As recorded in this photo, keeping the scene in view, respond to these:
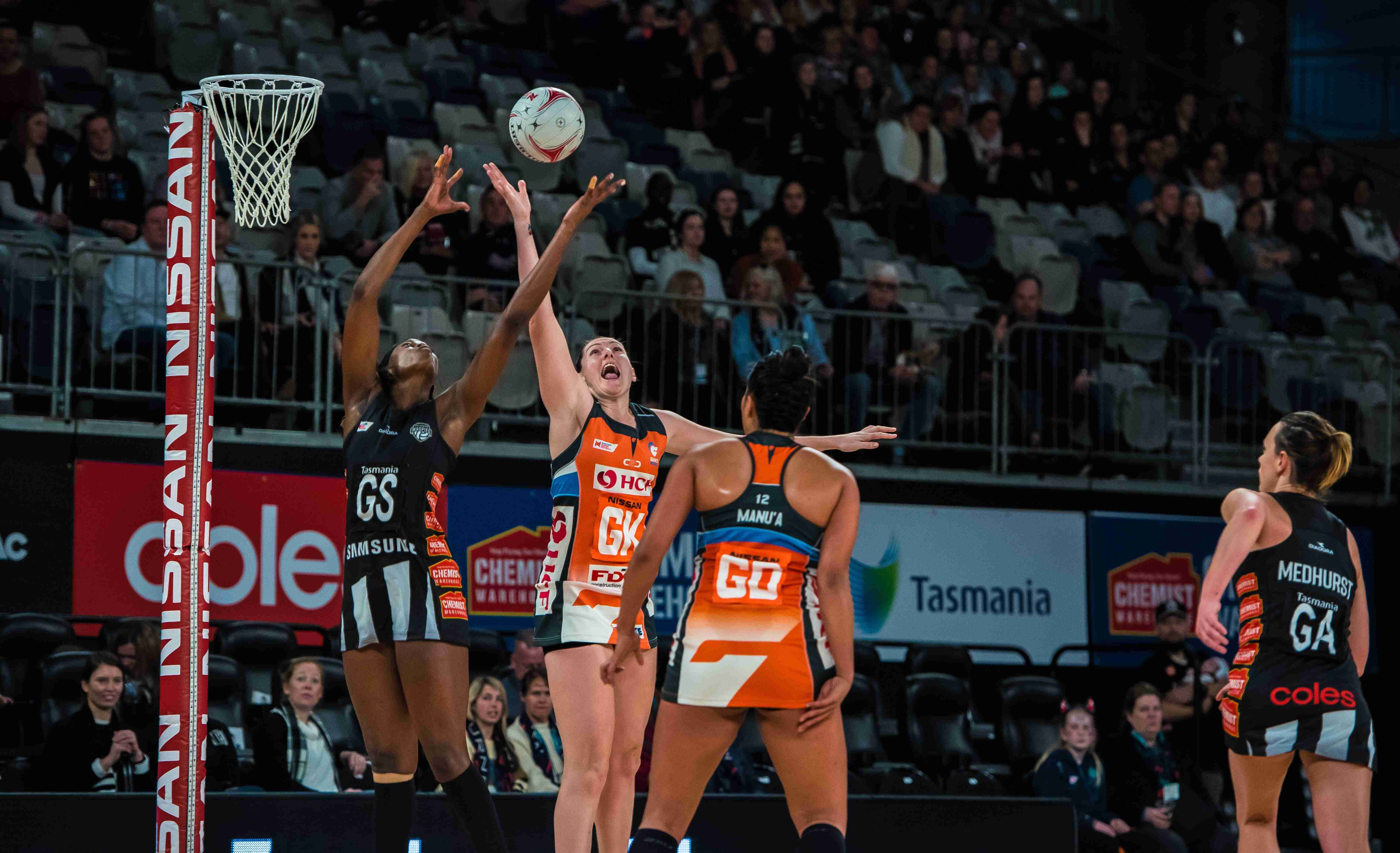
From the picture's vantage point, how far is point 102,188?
468 inches

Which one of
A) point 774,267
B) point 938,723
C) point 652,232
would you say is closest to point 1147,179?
point 774,267

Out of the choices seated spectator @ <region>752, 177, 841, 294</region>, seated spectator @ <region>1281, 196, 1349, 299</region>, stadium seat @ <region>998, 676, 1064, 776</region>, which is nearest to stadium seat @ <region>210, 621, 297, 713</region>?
stadium seat @ <region>998, 676, 1064, 776</region>

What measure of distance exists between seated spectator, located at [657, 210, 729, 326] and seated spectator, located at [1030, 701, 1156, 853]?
14.3 ft

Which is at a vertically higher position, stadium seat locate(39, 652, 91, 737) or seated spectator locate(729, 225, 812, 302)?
seated spectator locate(729, 225, 812, 302)

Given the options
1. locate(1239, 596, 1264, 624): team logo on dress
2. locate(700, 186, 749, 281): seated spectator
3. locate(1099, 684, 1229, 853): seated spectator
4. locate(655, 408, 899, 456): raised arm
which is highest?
locate(700, 186, 749, 281): seated spectator

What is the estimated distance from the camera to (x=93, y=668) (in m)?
8.95

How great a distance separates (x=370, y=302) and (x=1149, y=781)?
7.33 m

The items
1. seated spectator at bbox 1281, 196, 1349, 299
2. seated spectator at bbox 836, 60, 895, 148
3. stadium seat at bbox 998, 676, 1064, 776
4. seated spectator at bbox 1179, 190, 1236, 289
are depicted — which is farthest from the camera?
seated spectator at bbox 1281, 196, 1349, 299

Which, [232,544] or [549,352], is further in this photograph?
[232,544]

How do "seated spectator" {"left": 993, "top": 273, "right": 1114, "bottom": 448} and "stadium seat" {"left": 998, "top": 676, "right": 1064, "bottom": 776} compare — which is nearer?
"stadium seat" {"left": 998, "top": 676, "right": 1064, "bottom": 776}

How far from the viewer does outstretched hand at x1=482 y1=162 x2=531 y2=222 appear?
6992 millimetres

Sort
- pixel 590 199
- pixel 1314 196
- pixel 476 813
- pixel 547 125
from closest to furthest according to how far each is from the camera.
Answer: pixel 476 813
pixel 590 199
pixel 547 125
pixel 1314 196

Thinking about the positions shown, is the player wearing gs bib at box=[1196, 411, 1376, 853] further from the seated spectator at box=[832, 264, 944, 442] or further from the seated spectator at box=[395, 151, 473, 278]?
the seated spectator at box=[395, 151, 473, 278]

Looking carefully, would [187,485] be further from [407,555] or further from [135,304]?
[135,304]
